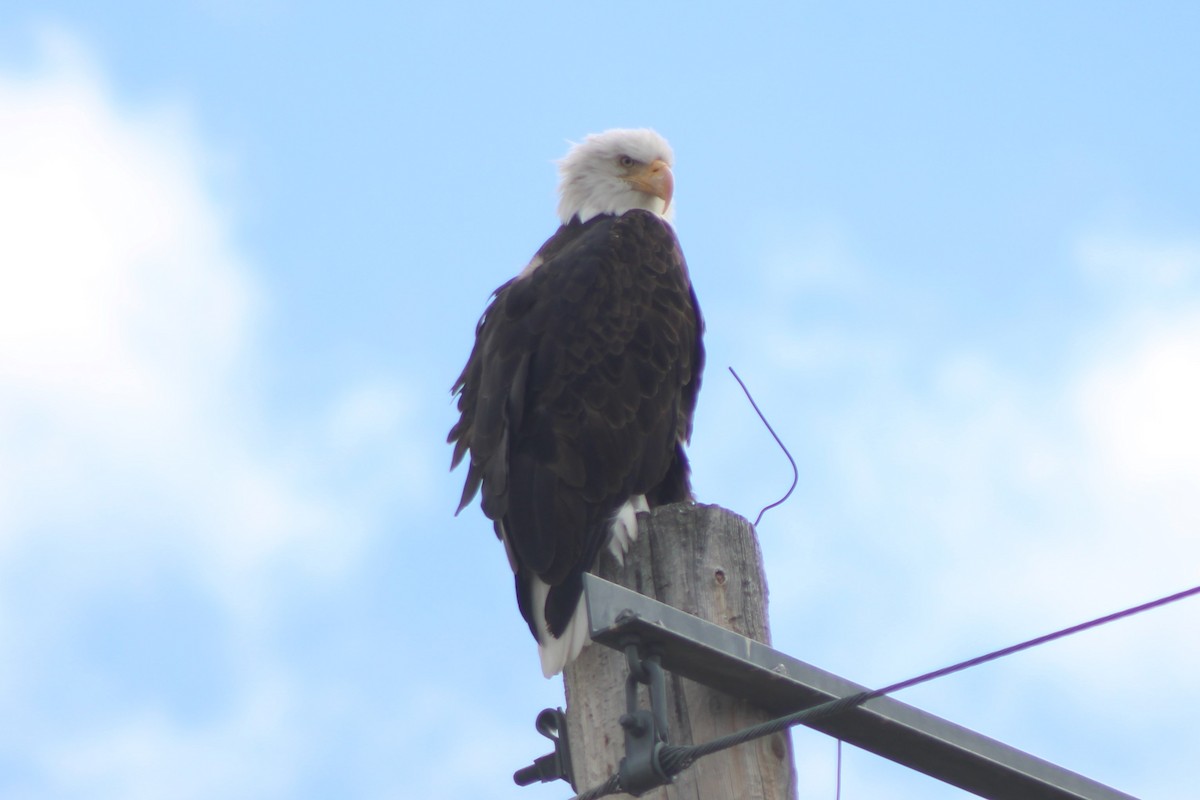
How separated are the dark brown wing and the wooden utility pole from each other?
0.53 metres

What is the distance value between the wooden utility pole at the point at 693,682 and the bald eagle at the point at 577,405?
309mm

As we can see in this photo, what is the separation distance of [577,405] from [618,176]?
6.58 ft

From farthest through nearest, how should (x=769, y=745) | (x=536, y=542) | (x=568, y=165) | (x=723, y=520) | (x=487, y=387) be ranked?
(x=568, y=165)
(x=487, y=387)
(x=536, y=542)
(x=723, y=520)
(x=769, y=745)

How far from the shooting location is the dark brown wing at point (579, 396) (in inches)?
179

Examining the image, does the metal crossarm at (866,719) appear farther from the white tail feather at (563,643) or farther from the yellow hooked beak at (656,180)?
the yellow hooked beak at (656,180)

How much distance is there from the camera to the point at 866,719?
11.1 feet

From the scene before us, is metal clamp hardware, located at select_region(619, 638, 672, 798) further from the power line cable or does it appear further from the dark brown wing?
the dark brown wing

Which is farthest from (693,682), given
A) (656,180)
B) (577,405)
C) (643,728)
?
(656,180)

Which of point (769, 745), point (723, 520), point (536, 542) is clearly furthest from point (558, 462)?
point (769, 745)

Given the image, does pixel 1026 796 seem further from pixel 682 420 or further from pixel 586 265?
pixel 586 265

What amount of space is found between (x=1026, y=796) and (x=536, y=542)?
1.55 m

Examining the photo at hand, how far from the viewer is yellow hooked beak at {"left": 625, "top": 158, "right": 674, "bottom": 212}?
6.65 m

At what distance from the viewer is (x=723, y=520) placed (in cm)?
375

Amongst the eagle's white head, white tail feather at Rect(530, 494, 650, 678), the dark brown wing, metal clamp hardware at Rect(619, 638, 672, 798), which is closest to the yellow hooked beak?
the eagle's white head
